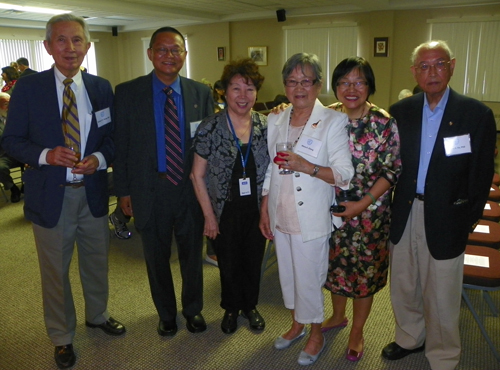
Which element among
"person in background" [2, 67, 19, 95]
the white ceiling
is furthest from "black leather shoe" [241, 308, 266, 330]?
the white ceiling

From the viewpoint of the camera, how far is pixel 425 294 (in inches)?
84.4

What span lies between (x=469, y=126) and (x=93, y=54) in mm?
14979

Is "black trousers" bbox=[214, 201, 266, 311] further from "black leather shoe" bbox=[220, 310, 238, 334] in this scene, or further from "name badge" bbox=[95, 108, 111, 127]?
"name badge" bbox=[95, 108, 111, 127]

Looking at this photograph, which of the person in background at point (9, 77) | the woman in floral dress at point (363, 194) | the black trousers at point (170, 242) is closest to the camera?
the woman in floral dress at point (363, 194)

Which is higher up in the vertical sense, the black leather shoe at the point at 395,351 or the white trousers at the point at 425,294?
the white trousers at the point at 425,294

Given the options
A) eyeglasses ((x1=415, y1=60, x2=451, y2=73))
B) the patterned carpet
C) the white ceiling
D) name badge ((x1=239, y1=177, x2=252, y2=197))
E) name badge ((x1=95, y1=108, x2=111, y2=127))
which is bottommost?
the patterned carpet

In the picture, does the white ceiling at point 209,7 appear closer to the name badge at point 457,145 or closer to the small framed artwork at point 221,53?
the small framed artwork at point 221,53

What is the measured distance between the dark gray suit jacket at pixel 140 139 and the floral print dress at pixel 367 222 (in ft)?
2.76

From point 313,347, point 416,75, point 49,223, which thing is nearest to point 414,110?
point 416,75

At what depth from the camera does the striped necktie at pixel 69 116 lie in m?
2.12

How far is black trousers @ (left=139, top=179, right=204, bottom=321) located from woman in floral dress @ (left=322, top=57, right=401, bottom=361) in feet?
2.71

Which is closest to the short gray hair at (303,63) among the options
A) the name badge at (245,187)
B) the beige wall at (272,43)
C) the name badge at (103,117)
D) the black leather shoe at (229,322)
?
the name badge at (245,187)

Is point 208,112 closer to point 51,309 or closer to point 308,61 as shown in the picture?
point 308,61

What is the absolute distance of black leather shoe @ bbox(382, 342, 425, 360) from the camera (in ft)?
7.70
